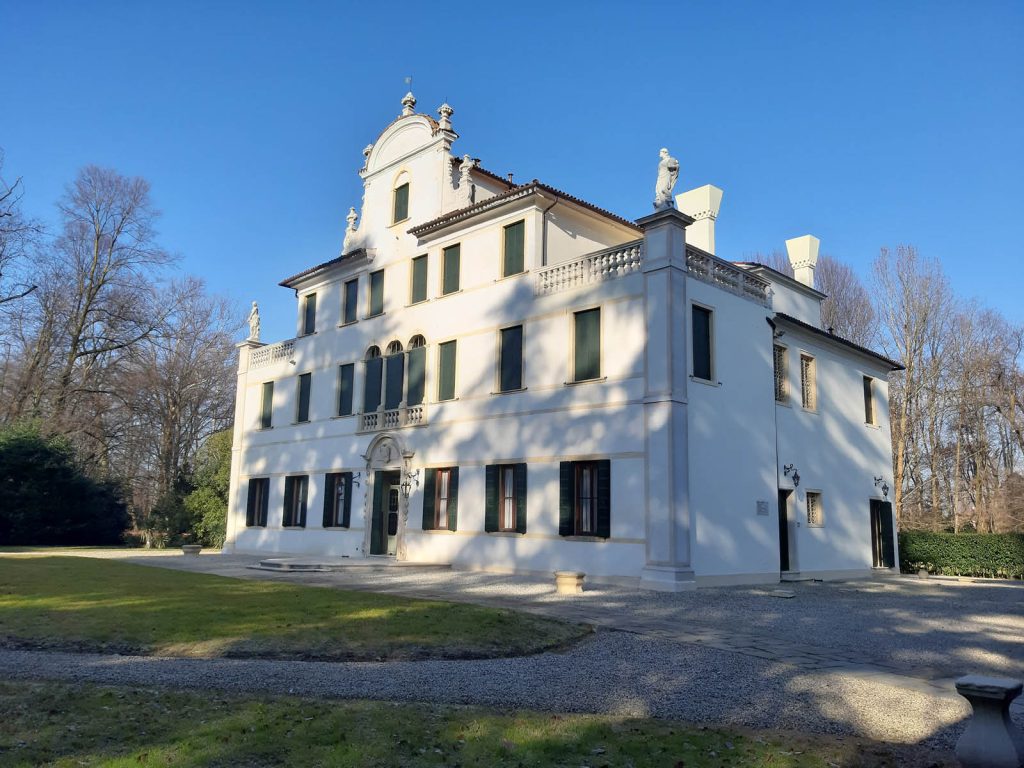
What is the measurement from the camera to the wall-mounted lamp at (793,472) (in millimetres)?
20688

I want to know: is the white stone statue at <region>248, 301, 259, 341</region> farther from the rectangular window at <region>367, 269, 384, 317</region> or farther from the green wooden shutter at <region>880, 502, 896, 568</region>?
the green wooden shutter at <region>880, 502, 896, 568</region>

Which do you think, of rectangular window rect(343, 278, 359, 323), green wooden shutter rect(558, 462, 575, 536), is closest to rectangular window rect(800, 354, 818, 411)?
green wooden shutter rect(558, 462, 575, 536)

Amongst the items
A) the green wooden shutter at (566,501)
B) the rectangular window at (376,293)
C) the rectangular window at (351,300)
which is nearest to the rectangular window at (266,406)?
the rectangular window at (351,300)

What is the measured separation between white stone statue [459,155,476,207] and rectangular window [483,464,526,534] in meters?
8.45

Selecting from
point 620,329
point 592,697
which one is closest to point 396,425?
point 620,329

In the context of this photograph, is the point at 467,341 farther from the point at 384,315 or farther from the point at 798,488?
the point at 798,488

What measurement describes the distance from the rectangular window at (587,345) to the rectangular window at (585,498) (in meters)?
2.24

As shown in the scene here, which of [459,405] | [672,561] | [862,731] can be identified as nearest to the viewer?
[862,731]

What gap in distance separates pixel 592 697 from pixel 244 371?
1102 inches

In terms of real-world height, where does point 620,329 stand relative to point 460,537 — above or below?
above

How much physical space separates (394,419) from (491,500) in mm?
5283

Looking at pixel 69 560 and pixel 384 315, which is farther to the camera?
pixel 384 315

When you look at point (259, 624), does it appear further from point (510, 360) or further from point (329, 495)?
point (329, 495)

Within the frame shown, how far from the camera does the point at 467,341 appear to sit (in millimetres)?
22844
